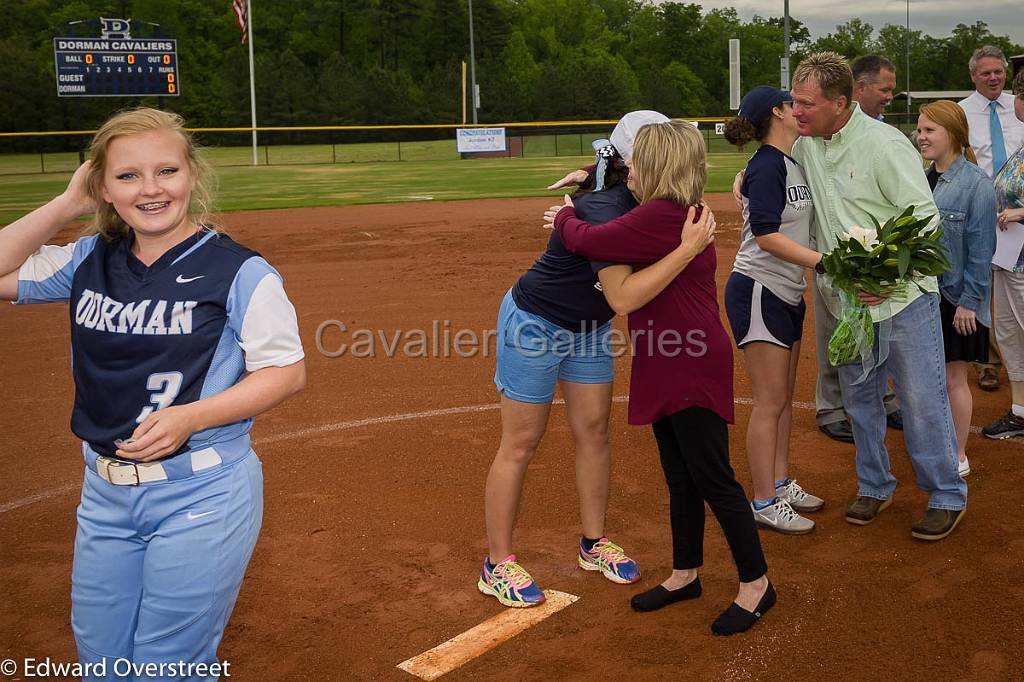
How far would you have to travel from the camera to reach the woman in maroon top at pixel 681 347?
12.1ft

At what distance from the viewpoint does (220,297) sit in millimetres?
2645

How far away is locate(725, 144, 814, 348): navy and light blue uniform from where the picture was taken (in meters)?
4.71

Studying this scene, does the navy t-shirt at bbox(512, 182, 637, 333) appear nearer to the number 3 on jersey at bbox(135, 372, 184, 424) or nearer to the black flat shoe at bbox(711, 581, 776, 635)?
the black flat shoe at bbox(711, 581, 776, 635)

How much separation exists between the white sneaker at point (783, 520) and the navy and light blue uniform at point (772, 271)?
854mm

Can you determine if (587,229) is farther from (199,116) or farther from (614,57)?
(614,57)

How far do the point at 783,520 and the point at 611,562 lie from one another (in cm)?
102

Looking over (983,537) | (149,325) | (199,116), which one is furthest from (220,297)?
(199,116)

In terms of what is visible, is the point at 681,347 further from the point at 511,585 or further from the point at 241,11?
the point at 241,11

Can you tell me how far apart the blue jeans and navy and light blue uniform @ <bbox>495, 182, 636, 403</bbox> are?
59.6 inches

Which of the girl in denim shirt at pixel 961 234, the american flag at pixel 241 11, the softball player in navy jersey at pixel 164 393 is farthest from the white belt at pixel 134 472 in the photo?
the american flag at pixel 241 11

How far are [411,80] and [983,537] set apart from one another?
78317 millimetres

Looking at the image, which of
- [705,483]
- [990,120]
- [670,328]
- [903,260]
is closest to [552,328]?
[670,328]

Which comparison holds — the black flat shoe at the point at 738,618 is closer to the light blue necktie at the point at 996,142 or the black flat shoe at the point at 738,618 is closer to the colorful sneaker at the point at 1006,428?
the colorful sneaker at the point at 1006,428

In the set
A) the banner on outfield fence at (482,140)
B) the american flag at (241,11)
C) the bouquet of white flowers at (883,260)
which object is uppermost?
the american flag at (241,11)
